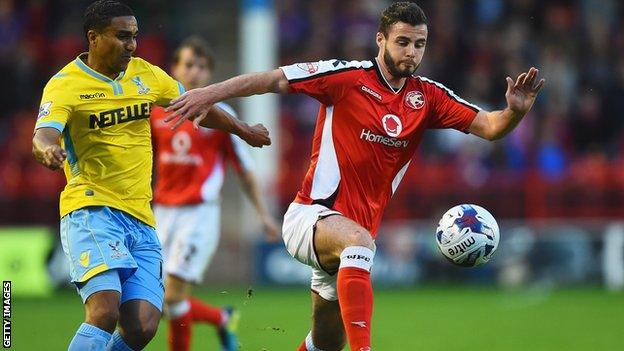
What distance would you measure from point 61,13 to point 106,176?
1474cm

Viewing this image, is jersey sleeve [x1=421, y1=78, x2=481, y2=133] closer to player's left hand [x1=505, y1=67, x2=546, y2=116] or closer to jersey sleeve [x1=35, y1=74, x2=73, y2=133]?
player's left hand [x1=505, y1=67, x2=546, y2=116]

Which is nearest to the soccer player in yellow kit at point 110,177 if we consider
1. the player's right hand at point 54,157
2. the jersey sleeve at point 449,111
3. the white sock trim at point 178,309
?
the player's right hand at point 54,157

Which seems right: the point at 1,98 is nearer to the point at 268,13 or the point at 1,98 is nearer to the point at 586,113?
the point at 268,13

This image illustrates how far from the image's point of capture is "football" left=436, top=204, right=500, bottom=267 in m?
7.20

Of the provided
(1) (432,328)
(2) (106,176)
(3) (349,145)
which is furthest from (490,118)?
(1) (432,328)

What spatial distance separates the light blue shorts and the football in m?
1.80

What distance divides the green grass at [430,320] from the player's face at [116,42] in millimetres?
3142

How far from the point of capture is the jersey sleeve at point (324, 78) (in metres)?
7.15

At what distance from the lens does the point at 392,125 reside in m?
7.31

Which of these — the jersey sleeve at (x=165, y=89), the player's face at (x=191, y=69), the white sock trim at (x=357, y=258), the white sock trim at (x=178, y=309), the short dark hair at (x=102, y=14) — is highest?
the short dark hair at (x=102, y=14)

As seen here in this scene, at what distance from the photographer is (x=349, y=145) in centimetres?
732

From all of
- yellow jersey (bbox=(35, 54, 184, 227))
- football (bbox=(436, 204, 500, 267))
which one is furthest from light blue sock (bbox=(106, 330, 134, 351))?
football (bbox=(436, 204, 500, 267))

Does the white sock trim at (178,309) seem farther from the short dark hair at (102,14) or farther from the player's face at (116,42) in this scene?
the short dark hair at (102,14)

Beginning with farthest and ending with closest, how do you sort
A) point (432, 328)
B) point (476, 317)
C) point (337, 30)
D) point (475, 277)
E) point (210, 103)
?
1. point (337, 30)
2. point (475, 277)
3. point (476, 317)
4. point (432, 328)
5. point (210, 103)
